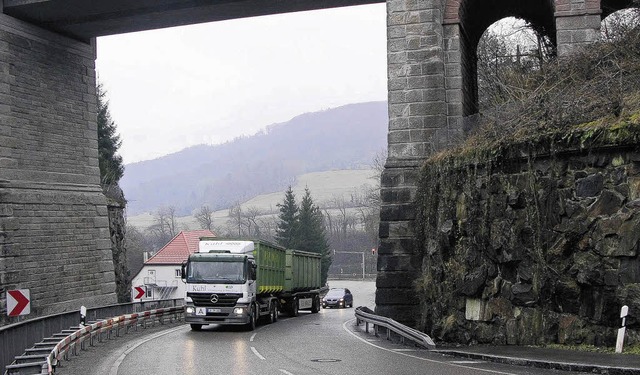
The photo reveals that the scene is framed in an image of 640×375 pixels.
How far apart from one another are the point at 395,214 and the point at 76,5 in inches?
539

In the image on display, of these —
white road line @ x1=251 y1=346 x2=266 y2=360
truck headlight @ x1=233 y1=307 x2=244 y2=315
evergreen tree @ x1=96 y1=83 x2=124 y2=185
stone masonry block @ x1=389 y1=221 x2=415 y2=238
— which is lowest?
white road line @ x1=251 y1=346 x2=266 y2=360

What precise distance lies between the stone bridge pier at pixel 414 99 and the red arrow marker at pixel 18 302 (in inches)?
405

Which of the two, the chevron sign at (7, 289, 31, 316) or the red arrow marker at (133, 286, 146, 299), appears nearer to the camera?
the chevron sign at (7, 289, 31, 316)

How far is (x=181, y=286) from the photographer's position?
292 ft

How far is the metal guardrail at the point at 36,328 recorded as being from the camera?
14172 mm

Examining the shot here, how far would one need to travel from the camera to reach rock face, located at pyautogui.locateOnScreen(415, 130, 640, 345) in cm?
1515

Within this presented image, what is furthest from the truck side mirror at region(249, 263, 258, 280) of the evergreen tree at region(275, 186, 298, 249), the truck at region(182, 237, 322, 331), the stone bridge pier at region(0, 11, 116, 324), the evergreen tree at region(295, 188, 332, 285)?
the evergreen tree at region(275, 186, 298, 249)

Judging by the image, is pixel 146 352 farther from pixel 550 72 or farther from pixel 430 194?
pixel 550 72

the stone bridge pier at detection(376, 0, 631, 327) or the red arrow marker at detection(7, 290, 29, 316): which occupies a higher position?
the stone bridge pier at detection(376, 0, 631, 327)

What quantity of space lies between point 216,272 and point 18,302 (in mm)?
8225

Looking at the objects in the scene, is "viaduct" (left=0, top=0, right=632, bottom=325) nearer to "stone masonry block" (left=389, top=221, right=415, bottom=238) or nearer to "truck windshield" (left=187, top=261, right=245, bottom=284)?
"stone masonry block" (left=389, top=221, right=415, bottom=238)

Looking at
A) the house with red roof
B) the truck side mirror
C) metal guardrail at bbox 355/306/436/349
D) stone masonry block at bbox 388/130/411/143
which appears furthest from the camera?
the house with red roof

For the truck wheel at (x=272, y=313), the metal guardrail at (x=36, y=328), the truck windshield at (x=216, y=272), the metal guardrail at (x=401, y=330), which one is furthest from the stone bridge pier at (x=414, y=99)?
the metal guardrail at (x=36, y=328)

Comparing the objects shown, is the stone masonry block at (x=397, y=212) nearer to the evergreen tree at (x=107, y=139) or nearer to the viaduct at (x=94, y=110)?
the viaduct at (x=94, y=110)
